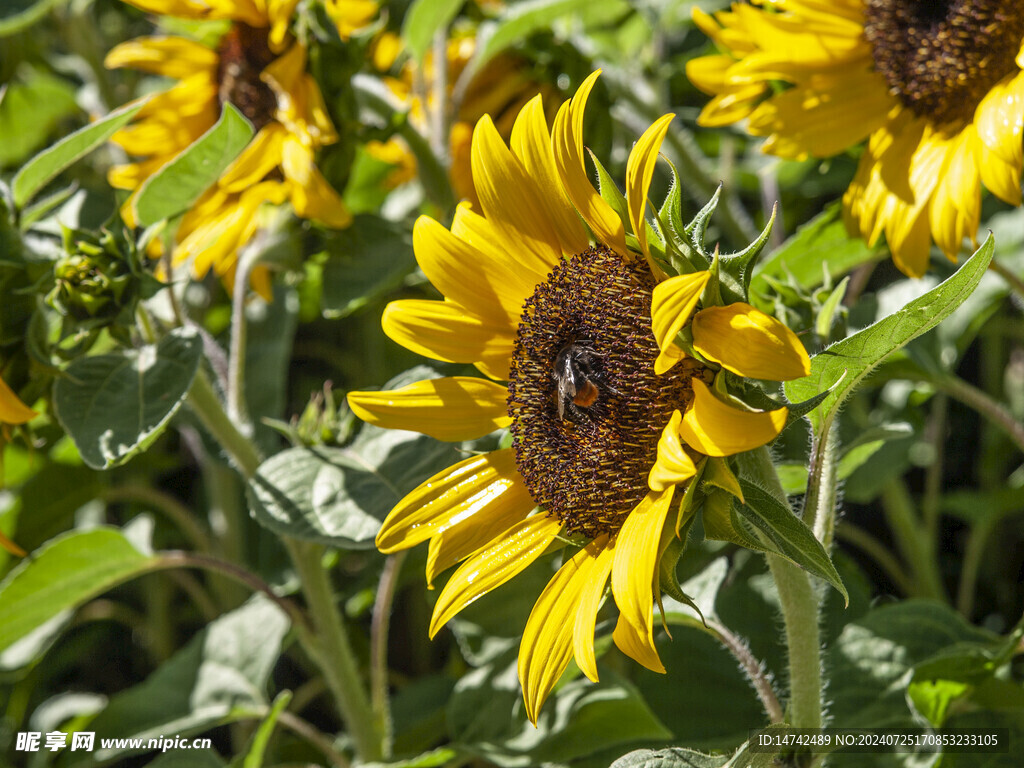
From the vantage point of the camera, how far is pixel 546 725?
1.04m

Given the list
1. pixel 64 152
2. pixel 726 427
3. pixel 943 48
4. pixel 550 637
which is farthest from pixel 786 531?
pixel 64 152

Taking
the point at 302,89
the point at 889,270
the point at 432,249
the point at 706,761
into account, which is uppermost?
the point at 302,89

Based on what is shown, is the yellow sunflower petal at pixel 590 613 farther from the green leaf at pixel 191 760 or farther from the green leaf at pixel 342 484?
the green leaf at pixel 191 760

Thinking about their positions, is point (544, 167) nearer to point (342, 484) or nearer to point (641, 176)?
point (641, 176)

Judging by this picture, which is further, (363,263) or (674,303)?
(363,263)

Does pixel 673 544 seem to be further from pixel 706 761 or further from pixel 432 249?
pixel 432 249

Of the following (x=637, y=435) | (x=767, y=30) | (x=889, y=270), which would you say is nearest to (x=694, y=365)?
(x=637, y=435)

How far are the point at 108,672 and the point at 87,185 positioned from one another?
2.85 feet

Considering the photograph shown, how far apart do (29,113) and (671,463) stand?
5.12 feet

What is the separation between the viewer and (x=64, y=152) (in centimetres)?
94

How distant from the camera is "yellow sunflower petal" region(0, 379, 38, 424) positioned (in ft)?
2.83

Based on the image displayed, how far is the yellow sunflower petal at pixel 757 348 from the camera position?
62 cm

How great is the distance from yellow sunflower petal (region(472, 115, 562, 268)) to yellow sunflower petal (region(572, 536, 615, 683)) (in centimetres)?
24

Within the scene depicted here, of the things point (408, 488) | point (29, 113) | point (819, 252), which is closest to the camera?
point (408, 488)
